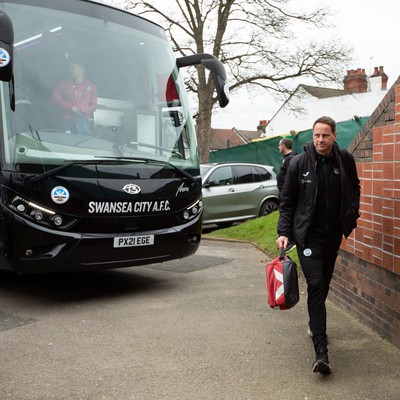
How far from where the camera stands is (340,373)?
3.79 metres

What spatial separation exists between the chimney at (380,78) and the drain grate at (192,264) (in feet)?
116

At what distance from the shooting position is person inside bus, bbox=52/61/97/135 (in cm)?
554

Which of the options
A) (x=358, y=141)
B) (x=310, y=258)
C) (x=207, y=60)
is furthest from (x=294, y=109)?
(x=310, y=258)

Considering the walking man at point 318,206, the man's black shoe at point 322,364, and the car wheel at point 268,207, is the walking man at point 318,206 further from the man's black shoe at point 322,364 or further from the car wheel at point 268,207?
the car wheel at point 268,207

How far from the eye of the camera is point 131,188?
562cm

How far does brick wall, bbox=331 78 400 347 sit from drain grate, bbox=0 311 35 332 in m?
3.15

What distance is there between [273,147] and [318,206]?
37.7ft

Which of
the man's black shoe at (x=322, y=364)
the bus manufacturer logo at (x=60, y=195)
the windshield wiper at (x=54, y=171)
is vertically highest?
the windshield wiper at (x=54, y=171)

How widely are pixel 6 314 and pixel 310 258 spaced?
127 inches

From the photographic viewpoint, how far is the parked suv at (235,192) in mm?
12391

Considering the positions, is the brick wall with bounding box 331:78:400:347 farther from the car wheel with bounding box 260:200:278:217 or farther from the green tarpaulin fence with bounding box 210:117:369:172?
the car wheel with bounding box 260:200:278:217

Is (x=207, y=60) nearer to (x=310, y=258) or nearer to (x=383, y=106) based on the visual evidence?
(x=383, y=106)

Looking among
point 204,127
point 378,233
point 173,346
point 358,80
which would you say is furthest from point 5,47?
point 358,80

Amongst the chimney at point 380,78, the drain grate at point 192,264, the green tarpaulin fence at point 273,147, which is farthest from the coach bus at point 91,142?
the chimney at point 380,78
